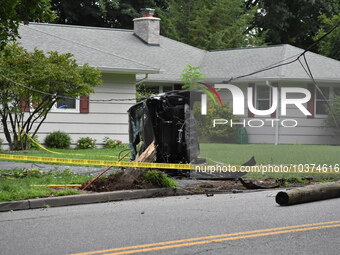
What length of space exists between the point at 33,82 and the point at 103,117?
5.21 meters

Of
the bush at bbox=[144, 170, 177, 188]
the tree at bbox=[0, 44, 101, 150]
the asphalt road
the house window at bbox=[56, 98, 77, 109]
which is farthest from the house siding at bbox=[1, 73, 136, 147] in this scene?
the asphalt road

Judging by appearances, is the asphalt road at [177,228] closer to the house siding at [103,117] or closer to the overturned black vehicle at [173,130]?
the overturned black vehicle at [173,130]

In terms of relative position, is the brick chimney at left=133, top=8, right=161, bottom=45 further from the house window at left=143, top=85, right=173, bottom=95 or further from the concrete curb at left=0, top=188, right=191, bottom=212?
the concrete curb at left=0, top=188, right=191, bottom=212

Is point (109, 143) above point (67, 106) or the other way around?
the other way around

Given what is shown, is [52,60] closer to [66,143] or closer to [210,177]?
[66,143]

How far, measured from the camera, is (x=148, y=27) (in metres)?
30.0

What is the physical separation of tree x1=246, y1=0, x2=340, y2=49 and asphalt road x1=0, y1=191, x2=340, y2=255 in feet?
111

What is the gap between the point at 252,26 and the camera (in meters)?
45.4

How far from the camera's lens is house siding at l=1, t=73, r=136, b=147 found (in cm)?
2394

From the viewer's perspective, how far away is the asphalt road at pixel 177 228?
693 cm

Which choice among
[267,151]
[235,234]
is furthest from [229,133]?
[235,234]

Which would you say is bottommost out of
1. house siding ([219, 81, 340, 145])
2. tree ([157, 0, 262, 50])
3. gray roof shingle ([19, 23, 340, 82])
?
house siding ([219, 81, 340, 145])

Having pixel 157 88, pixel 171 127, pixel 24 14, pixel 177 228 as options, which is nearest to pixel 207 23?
pixel 157 88

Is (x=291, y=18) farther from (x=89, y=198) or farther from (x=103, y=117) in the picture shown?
(x=89, y=198)
